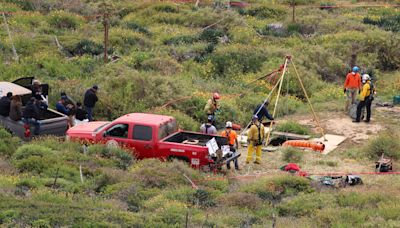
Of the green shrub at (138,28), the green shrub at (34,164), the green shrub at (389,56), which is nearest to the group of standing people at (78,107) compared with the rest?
the green shrub at (34,164)

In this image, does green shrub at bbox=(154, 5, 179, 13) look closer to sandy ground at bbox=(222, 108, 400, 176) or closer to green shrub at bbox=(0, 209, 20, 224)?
sandy ground at bbox=(222, 108, 400, 176)

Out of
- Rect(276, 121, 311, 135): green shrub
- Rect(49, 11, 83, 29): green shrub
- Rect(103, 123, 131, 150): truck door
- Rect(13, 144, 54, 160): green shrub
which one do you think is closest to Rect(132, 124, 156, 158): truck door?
Rect(103, 123, 131, 150): truck door

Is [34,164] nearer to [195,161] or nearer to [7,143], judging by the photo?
[7,143]

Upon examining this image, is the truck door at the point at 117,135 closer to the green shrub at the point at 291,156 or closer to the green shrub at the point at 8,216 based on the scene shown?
the green shrub at the point at 291,156

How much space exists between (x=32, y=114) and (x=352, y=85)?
10868 millimetres

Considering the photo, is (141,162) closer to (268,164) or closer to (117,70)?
(268,164)

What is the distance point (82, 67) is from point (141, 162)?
10593 mm

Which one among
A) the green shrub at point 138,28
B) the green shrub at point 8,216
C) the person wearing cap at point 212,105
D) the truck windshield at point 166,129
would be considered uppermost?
the green shrub at point 138,28

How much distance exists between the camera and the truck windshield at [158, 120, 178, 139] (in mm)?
18705

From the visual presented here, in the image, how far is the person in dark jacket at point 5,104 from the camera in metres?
20.0

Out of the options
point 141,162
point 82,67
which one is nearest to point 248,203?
point 141,162

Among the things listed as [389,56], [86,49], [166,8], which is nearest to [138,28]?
[166,8]

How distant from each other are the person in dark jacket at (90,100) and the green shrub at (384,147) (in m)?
8.16

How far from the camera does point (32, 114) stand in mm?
19469
